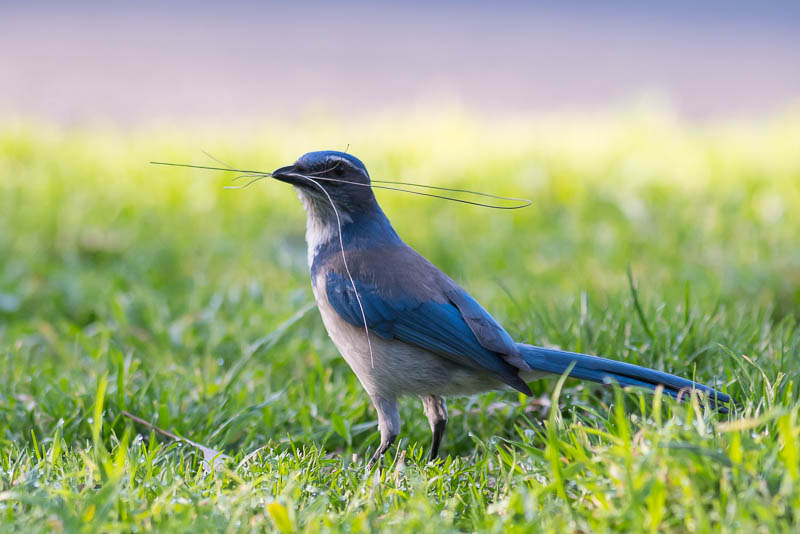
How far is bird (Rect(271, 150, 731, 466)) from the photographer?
116 inches

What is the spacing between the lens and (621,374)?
2871mm

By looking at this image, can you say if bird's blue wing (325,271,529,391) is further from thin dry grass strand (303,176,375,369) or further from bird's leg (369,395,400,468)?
bird's leg (369,395,400,468)

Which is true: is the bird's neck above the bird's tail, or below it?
above

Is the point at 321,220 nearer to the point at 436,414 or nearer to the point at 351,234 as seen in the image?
the point at 351,234

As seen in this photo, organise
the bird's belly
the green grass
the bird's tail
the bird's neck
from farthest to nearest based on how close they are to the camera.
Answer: the bird's neck
the bird's belly
the bird's tail
the green grass

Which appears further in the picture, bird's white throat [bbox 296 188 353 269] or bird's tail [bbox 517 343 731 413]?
bird's white throat [bbox 296 188 353 269]

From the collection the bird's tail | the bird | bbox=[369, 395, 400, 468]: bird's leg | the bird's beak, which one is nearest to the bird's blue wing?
the bird

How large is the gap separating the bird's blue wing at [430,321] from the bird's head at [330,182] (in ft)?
1.19

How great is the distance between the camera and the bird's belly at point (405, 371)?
121 inches

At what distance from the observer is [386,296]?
10.2ft

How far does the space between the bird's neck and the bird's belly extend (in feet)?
1.15

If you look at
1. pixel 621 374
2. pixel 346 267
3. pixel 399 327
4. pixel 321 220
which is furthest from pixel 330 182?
pixel 621 374

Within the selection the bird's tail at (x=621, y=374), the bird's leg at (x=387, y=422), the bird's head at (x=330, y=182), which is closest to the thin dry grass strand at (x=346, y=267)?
the bird's head at (x=330, y=182)

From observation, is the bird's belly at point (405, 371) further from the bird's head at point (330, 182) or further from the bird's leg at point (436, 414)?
the bird's head at point (330, 182)
